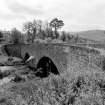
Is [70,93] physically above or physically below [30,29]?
below

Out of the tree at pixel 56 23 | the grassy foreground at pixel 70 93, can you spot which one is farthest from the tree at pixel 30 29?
the grassy foreground at pixel 70 93

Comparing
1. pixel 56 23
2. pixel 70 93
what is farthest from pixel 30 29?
pixel 70 93

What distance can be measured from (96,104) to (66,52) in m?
5.74

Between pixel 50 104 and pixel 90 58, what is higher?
pixel 90 58

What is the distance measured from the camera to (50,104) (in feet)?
9.18

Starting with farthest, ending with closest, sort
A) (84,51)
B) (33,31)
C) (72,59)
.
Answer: (33,31) < (72,59) < (84,51)

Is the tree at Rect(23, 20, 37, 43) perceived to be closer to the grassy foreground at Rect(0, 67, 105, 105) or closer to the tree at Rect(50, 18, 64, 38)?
the tree at Rect(50, 18, 64, 38)

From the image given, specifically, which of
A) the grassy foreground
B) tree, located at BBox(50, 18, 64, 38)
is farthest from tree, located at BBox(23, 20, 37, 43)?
the grassy foreground

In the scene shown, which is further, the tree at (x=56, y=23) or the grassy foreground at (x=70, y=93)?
the tree at (x=56, y=23)

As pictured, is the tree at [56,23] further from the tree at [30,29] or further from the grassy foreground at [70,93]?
the grassy foreground at [70,93]

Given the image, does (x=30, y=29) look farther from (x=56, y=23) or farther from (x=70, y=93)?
(x=70, y=93)

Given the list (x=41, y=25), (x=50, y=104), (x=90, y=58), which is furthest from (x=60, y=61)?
(x=41, y=25)

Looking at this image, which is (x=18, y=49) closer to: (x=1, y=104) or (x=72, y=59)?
(x=72, y=59)

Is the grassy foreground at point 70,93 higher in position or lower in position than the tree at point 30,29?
lower
